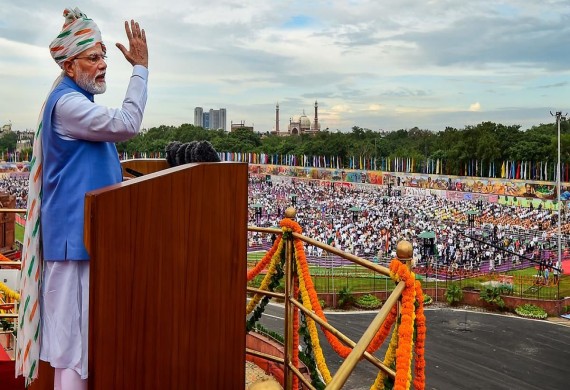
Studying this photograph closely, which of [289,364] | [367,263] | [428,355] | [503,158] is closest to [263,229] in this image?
[289,364]

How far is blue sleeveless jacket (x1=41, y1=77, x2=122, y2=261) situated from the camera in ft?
6.11

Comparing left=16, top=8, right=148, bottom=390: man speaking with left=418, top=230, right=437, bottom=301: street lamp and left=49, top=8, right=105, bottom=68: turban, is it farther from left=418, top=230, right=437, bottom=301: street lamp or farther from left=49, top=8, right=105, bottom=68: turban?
left=418, top=230, right=437, bottom=301: street lamp

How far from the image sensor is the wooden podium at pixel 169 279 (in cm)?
169

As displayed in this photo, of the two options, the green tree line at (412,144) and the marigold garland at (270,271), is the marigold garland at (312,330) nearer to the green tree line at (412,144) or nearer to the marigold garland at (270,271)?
the marigold garland at (270,271)

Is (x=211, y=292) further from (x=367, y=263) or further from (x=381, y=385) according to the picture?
(x=381, y=385)

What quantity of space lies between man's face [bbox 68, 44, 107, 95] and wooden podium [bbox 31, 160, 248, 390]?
46 centimetres

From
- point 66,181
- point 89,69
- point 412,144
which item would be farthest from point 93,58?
point 412,144

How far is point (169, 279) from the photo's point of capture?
1836 millimetres

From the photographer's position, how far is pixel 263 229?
2910 millimetres

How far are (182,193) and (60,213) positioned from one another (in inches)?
16.7

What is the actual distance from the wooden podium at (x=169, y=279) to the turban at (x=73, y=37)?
0.57 meters

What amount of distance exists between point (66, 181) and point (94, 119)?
237mm

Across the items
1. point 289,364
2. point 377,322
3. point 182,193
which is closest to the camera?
point 377,322

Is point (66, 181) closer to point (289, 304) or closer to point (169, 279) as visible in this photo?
point (169, 279)
